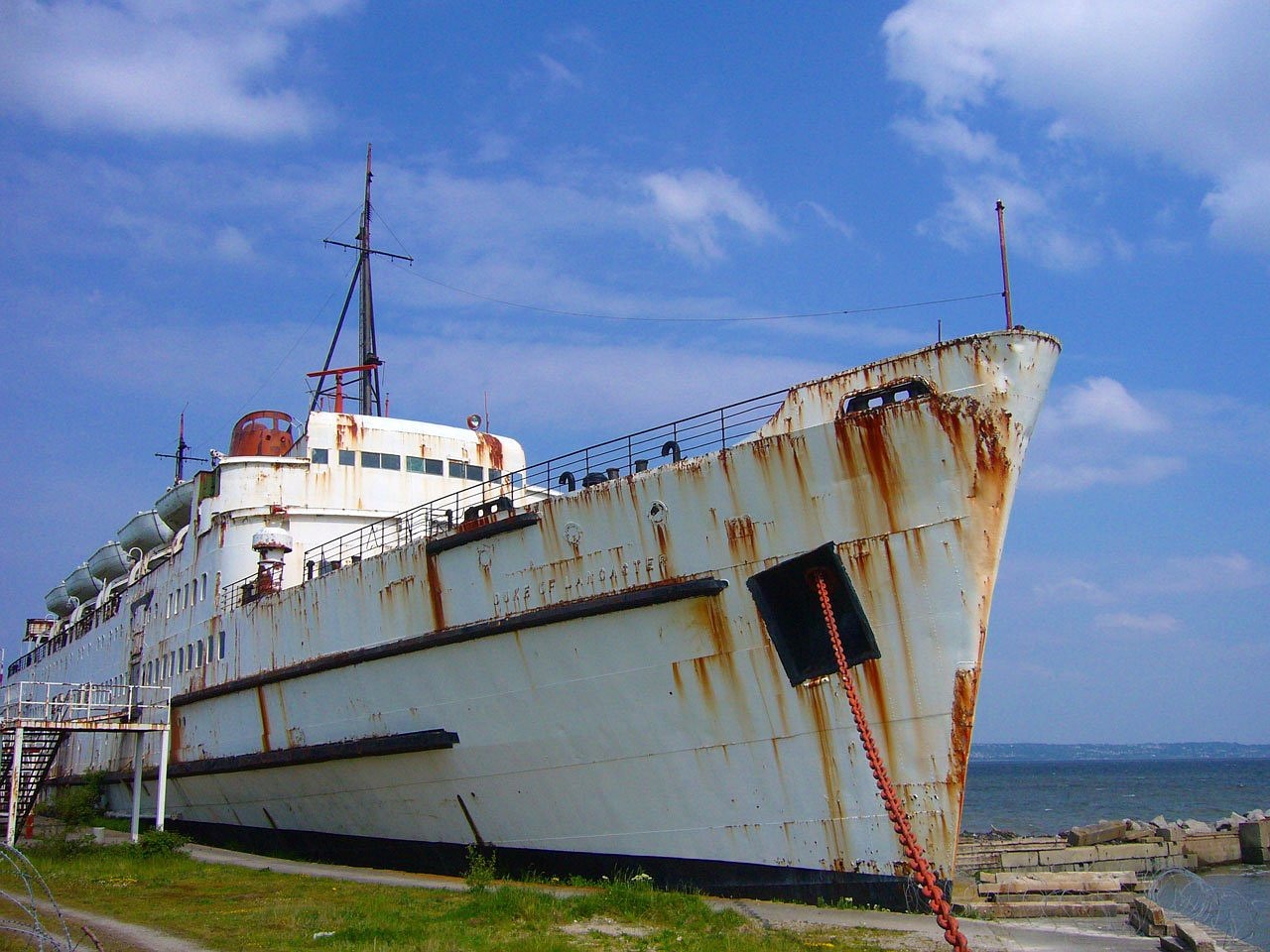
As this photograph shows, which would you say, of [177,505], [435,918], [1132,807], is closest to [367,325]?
[177,505]

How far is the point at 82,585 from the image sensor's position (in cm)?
3088

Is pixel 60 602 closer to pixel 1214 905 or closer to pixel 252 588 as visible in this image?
pixel 252 588

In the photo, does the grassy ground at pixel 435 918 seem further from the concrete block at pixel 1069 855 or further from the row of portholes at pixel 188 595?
the concrete block at pixel 1069 855

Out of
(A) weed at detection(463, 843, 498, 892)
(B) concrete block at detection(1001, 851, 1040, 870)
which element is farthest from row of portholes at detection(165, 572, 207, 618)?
(B) concrete block at detection(1001, 851, 1040, 870)

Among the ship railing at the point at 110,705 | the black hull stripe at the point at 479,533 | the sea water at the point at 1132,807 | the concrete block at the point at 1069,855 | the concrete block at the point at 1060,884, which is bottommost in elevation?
the sea water at the point at 1132,807

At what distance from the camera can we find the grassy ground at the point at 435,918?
8.47 m

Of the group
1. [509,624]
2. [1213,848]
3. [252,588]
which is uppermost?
[252,588]

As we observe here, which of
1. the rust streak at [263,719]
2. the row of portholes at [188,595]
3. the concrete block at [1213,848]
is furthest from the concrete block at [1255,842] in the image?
the row of portholes at [188,595]

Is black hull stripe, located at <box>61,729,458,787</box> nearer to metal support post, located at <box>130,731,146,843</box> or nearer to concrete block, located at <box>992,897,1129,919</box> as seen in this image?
metal support post, located at <box>130,731,146,843</box>

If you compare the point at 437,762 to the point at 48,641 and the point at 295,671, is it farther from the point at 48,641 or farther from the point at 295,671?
the point at 48,641

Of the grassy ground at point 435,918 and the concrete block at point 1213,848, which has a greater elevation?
the grassy ground at point 435,918

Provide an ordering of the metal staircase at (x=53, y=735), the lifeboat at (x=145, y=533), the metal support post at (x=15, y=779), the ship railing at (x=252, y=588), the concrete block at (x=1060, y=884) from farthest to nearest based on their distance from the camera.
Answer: the lifeboat at (x=145, y=533) < the ship railing at (x=252, y=588) < the metal staircase at (x=53, y=735) < the metal support post at (x=15, y=779) < the concrete block at (x=1060, y=884)

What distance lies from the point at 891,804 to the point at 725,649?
8.81 feet

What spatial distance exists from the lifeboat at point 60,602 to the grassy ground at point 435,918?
74.2 feet
